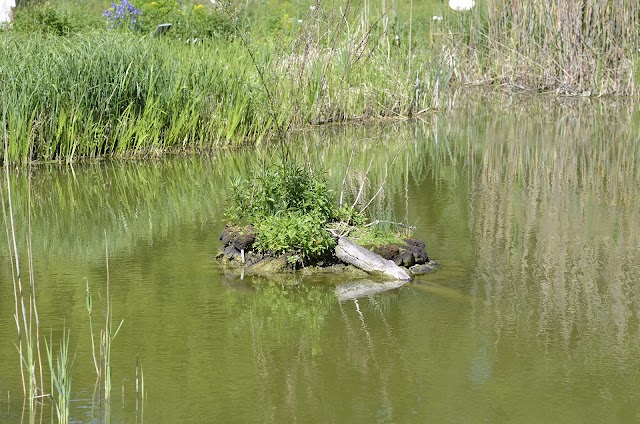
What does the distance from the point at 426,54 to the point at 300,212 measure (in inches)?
359

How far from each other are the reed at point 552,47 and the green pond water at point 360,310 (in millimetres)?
6450

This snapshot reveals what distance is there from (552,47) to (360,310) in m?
11.9

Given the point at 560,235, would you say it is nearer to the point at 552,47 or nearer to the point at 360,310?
the point at 360,310

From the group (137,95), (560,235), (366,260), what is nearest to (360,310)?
(366,260)

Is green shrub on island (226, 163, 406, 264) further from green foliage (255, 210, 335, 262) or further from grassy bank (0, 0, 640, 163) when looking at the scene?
grassy bank (0, 0, 640, 163)

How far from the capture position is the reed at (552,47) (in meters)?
15.9

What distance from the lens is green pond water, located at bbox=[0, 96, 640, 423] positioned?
4.25 m

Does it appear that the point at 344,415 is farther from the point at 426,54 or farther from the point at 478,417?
the point at 426,54

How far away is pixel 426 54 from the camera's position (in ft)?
49.3

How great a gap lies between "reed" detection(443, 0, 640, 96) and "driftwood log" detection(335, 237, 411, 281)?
32.9ft

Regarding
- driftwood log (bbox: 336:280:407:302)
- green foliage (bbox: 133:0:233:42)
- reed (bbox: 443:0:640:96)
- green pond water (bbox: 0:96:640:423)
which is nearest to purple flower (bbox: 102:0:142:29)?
green foliage (bbox: 133:0:233:42)

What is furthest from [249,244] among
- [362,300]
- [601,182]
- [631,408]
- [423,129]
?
[423,129]

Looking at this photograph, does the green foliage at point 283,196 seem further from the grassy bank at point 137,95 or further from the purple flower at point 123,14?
the purple flower at point 123,14

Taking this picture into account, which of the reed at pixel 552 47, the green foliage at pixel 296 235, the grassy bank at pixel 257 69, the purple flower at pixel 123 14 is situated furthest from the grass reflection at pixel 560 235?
the purple flower at pixel 123 14
